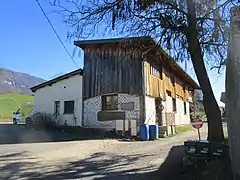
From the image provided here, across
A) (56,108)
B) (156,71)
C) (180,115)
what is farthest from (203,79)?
(180,115)

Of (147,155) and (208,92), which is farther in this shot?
(147,155)

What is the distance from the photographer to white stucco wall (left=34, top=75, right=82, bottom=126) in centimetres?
2430

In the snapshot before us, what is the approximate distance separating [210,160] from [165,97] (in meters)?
18.7

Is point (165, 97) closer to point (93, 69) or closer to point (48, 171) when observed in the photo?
point (93, 69)

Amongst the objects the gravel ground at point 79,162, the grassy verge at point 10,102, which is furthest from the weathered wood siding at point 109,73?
the grassy verge at point 10,102

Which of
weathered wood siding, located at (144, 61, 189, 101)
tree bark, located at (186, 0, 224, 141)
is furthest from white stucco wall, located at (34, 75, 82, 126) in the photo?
tree bark, located at (186, 0, 224, 141)

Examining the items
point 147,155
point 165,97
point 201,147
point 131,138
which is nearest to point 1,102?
point 165,97

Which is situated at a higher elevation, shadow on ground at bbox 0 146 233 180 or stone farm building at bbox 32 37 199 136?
stone farm building at bbox 32 37 199 136

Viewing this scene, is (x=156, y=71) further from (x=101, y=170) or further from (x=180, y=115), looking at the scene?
(x=101, y=170)

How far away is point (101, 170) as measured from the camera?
10.5m

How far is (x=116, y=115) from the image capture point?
2297 centimetres

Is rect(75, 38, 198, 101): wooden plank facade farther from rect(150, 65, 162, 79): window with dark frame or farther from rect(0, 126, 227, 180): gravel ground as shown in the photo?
rect(0, 126, 227, 180): gravel ground

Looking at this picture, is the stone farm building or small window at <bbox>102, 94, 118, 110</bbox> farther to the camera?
small window at <bbox>102, 94, 118, 110</bbox>

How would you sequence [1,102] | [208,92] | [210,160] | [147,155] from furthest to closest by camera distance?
1. [1,102]
2. [147,155]
3. [208,92]
4. [210,160]
